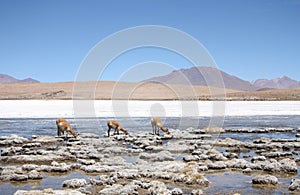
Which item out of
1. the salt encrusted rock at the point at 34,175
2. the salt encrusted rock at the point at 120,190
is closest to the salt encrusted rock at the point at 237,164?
the salt encrusted rock at the point at 120,190

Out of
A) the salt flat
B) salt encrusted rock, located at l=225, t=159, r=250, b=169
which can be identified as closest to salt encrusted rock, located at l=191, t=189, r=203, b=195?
salt encrusted rock, located at l=225, t=159, r=250, b=169

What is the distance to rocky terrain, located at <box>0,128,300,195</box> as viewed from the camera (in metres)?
10.6

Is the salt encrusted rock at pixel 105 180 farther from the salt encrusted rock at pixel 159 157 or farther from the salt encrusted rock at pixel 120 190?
the salt encrusted rock at pixel 159 157

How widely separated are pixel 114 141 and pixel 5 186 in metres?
11.0

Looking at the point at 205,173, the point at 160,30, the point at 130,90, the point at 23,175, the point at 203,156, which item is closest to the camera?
the point at 23,175

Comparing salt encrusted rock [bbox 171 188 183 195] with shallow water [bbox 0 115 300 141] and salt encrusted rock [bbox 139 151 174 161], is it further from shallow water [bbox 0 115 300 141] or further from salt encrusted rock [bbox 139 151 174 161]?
shallow water [bbox 0 115 300 141]

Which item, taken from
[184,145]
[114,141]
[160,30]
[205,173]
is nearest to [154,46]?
[160,30]

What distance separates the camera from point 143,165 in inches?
545

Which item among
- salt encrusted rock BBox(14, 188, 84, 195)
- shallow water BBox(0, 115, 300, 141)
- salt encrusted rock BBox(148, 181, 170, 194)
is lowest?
salt encrusted rock BBox(148, 181, 170, 194)

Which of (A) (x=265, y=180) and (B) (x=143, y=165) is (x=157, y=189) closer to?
(A) (x=265, y=180)

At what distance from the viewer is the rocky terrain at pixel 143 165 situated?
34.9ft

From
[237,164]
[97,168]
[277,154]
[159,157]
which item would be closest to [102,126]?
[159,157]

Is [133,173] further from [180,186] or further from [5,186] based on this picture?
[5,186]

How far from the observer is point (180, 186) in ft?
35.4
